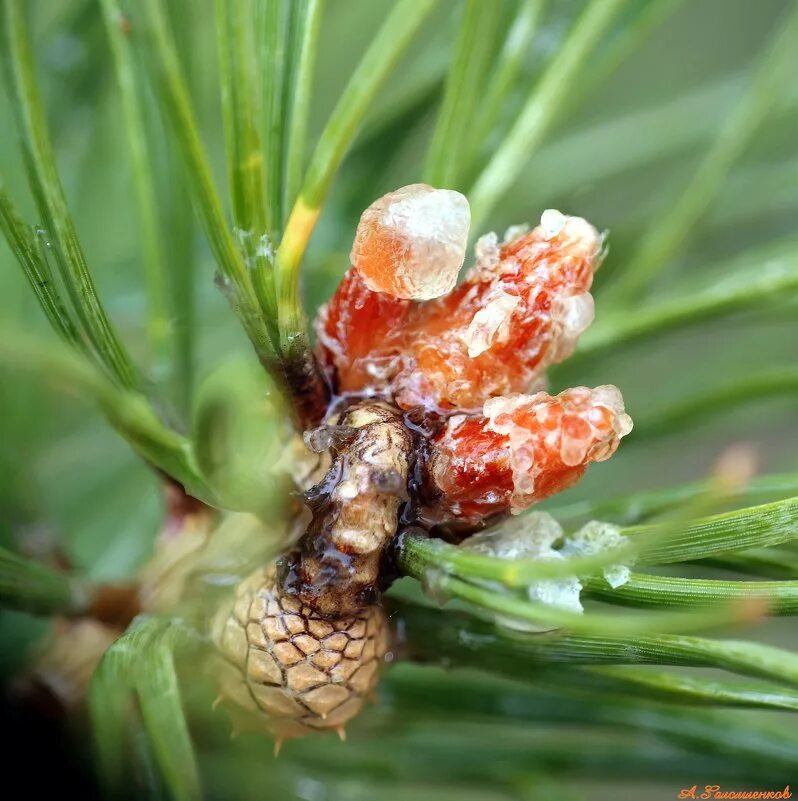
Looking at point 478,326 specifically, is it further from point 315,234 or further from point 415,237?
point 315,234

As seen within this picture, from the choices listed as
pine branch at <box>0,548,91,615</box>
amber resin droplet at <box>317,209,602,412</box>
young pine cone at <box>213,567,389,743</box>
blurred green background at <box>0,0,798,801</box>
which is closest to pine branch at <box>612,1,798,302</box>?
blurred green background at <box>0,0,798,801</box>

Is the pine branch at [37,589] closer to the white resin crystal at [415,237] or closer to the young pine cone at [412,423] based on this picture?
the young pine cone at [412,423]

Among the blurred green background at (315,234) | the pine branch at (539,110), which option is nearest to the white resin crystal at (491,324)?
the pine branch at (539,110)

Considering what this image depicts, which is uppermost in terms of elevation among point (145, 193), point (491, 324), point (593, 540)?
point (145, 193)

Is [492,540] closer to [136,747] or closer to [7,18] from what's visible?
[136,747]

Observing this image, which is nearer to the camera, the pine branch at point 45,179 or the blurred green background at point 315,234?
the pine branch at point 45,179

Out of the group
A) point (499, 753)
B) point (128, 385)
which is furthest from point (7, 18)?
point (499, 753)

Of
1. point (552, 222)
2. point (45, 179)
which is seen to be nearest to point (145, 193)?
point (45, 179)
